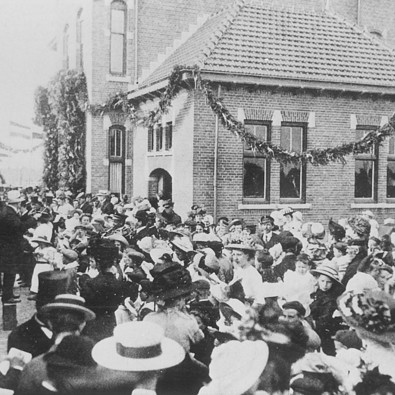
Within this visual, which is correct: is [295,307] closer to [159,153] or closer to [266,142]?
[266,142]

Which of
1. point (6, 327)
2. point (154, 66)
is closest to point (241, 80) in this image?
point (154, 66)

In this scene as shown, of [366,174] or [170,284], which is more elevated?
[366,174]

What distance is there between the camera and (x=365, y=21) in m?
20.7

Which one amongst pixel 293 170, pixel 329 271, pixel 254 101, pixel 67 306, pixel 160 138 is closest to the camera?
pixel 67 306

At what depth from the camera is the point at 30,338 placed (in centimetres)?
394

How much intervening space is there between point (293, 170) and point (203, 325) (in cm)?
982

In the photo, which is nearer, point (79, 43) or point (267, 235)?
point (267, 235)

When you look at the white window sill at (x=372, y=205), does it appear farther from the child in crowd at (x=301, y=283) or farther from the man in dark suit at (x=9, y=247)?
the man in dark suit at (x=9, y=247)

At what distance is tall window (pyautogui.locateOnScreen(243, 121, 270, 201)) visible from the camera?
44.9ft

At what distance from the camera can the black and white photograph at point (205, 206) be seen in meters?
3.41

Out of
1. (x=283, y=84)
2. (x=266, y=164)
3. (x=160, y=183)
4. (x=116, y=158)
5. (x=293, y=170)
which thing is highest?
(x=283, y=84)

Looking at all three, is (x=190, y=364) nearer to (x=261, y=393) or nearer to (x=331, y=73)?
(x=261, y=393)

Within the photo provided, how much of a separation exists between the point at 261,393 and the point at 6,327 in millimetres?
4858

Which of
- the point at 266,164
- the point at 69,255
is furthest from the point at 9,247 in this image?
the point at 266,164
